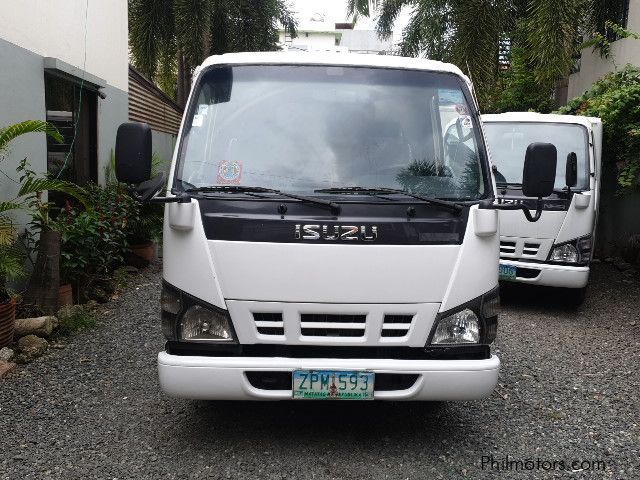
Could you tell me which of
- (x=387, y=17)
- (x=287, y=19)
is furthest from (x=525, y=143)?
(x=387, y=17)

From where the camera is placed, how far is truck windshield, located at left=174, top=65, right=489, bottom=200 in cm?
377

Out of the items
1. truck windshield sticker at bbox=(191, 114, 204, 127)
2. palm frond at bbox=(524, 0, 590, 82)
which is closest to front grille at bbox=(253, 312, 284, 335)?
truck windshield sticker at bbox=(191, 114, 204, 127)

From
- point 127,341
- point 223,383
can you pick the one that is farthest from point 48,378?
point 223,383

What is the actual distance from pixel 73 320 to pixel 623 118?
6810 millimetres

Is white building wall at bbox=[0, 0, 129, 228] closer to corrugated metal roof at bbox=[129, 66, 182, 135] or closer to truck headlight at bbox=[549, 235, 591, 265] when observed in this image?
corrugated metal roof at bbox=[129, 66, 182, 135]

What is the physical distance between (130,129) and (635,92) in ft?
21.5

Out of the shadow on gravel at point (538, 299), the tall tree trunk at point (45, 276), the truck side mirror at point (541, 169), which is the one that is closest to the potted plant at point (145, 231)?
the tall tree trunk at point (45, 276)

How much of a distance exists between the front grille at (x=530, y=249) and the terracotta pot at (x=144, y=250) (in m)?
4.99

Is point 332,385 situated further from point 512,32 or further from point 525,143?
point 512,32

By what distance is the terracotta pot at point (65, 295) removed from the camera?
6371mm

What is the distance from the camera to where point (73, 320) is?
20.1ft

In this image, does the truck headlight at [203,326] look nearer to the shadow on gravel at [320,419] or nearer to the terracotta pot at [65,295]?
the shadow on gravel at [320,419]

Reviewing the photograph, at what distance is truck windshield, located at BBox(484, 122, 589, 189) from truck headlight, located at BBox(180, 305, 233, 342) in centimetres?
485

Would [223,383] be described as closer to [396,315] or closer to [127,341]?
[396,315]
